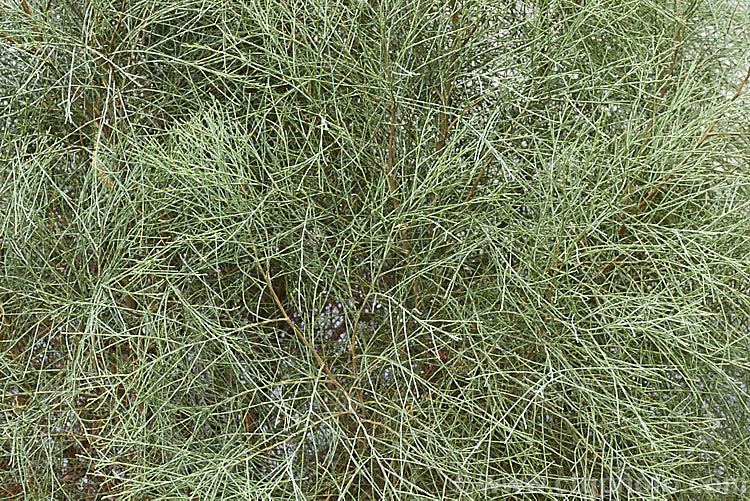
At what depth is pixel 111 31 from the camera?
1.00 m

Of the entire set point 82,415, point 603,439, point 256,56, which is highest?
point 256,56

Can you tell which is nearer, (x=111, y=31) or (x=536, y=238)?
(x=536, y=238)

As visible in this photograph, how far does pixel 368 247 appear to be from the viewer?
3.09 feet

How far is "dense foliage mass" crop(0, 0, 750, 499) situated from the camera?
2.89 ft

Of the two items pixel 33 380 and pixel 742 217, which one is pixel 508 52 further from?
pixel 33 380

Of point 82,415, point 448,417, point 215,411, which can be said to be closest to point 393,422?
point 448,417

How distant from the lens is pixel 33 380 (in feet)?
3.36

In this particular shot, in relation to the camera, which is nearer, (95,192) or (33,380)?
(95,192)

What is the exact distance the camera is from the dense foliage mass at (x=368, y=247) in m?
0.88

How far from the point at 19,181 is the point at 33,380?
24 cm

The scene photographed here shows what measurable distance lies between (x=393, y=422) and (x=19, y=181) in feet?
1.62

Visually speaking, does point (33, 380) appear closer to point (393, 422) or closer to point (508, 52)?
point (393, 422)

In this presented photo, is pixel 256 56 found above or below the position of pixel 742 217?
above

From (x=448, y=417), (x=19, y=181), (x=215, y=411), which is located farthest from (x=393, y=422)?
(x=19, y=181)
